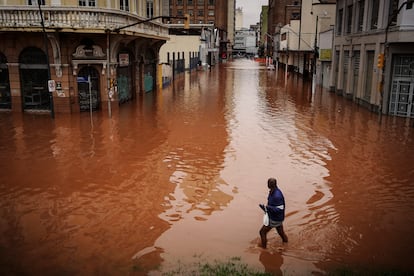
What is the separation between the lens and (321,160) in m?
15.9

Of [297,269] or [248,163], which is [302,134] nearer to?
[248,163]

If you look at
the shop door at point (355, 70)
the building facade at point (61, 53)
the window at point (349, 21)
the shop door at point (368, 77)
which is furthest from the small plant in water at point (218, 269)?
the window at point (349, 21)

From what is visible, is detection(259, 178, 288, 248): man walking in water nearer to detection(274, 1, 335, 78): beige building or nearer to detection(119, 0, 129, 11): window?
detection(119, 0, 129, 11): window

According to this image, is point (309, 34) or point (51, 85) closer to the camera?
point (51, 85)

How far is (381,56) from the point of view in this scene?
24.1 meters

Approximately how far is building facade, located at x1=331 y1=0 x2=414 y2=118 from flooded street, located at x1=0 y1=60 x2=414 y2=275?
8.90ft

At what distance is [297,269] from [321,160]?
27.6ft

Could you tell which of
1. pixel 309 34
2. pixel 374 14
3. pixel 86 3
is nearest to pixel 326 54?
pixel 374 14

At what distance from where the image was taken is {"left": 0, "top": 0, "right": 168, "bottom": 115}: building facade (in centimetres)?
2328

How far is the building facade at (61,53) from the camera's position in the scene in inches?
917

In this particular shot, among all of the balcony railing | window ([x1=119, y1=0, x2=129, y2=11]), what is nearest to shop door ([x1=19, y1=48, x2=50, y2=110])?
the balcony railing

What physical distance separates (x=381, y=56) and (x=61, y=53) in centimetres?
1907

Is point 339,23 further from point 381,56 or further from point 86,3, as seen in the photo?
point 86,3

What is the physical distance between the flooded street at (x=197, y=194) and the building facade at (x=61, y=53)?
2791mm
